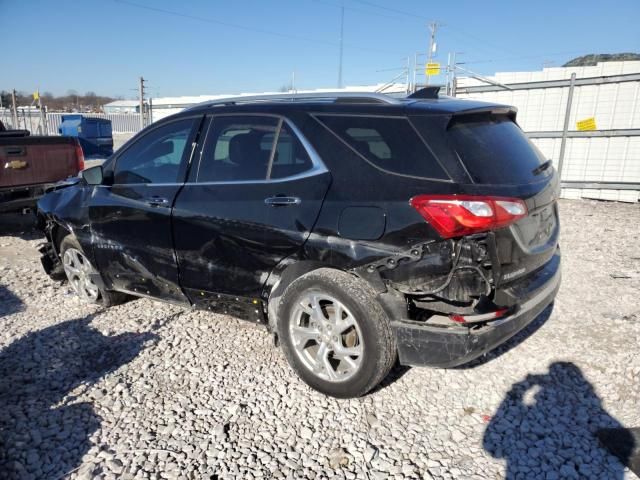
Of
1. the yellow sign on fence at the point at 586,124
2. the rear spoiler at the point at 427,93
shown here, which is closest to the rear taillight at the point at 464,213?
the rear spoiler at the point at 427,93

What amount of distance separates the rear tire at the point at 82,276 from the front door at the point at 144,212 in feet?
0.82

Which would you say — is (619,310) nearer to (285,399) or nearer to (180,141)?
(285,399)

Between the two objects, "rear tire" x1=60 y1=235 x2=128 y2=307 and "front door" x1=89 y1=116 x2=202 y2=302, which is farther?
"rear tire" x1=60 y1=235 x2=128 y2=307

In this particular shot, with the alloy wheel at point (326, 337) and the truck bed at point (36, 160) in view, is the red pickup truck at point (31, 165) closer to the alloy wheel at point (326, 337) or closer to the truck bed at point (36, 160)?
the truck bed at point (36, 160)

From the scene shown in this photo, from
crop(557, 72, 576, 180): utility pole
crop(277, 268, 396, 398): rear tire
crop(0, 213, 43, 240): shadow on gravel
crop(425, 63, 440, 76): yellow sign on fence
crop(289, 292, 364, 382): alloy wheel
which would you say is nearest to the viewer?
crop(277, 268, 396, 398): rear tire

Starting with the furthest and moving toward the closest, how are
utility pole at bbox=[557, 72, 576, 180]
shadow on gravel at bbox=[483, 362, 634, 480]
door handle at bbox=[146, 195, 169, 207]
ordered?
utility pole at bbox=[557, 72, 576, 180] → door handle at bbox=[146, 195, 169, 207] → shadow on gravel at bbox=[483, 362, 634, 480]

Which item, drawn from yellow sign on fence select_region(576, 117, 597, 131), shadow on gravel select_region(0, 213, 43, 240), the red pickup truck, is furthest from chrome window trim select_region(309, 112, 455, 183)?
yellow sign on fence select_region(576, 117, 597, 131)

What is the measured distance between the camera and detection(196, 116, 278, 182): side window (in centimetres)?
324

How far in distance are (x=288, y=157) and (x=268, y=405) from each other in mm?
1586

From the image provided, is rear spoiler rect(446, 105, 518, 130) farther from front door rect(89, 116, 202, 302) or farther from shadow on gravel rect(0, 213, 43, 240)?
shadow on gravel rect(0, 213, 43, 240)

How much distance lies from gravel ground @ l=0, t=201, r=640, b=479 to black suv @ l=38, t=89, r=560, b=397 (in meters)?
0.36

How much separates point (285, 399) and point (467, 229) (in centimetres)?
156

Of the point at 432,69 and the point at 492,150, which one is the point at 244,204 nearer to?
the point at 492,150

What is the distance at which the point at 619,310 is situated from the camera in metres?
4.39
